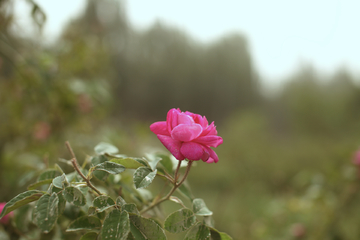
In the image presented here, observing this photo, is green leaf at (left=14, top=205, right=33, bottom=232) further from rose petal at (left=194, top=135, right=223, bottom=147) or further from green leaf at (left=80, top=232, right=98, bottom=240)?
rose petal at (left=194, top=135, right=223, bottom=147)

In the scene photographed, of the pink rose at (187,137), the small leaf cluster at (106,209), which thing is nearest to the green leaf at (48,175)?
the small leaf cluster at (106,209)

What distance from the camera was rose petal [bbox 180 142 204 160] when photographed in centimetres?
22

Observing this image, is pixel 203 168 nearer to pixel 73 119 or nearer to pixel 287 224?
pixel 287 224

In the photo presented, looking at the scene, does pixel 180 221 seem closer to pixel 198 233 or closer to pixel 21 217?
pixel 198 233

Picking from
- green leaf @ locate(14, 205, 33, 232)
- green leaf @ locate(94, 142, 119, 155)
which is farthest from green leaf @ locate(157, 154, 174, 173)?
green leaf @ locate(14, 205, 33, 232)

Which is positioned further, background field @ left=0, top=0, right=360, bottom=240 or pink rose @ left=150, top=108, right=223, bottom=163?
background field @ left=0, top=0, right=360, bottom=240

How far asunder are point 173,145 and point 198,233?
86mm

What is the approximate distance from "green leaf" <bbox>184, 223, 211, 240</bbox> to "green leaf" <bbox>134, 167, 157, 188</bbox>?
0.07 m

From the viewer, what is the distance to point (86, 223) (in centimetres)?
23

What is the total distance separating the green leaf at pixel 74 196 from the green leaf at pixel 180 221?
0.08 m

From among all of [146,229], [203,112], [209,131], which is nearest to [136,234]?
[146,229]

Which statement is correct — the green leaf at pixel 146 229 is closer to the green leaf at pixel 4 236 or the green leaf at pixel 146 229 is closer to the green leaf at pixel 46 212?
the green leaf at pixel 46 212

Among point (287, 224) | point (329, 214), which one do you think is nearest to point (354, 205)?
point (287, 224)

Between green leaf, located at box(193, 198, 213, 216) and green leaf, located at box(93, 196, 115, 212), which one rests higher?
green leaf, located at box(193, 198, 213, 216)
